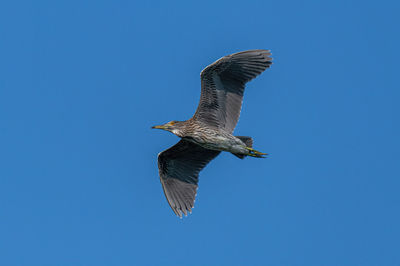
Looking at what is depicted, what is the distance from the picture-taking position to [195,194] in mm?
18328

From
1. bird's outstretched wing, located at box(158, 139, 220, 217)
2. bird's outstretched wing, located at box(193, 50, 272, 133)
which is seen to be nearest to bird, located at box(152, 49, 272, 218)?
bird's outstretched wing, located at box(193, 50, 272, 133)

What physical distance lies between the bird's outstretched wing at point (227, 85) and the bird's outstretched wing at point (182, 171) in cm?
118

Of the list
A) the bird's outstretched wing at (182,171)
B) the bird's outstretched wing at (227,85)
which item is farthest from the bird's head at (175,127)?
the bird's outstretched wing at (182,171)

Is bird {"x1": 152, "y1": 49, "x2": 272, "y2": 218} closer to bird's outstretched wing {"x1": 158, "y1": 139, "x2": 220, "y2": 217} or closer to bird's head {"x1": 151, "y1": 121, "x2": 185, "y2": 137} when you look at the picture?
bird's head {"x1": 151, "y1": 121, "x2": 185, "y2": 137}

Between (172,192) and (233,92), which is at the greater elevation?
(233,92)

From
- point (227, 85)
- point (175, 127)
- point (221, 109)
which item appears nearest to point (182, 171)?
point (175, 127)

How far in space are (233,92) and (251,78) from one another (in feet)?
1.89

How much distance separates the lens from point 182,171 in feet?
60.5

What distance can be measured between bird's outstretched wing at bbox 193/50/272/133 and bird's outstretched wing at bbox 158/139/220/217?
1175 millimetres

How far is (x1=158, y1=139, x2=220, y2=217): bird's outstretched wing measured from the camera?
717 inches

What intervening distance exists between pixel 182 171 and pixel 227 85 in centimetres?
275

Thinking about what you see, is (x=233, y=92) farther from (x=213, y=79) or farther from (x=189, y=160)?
(x=189, y=160)

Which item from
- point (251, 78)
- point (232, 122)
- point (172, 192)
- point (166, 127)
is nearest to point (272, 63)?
point (251, 78)

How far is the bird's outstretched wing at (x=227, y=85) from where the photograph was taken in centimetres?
1697
